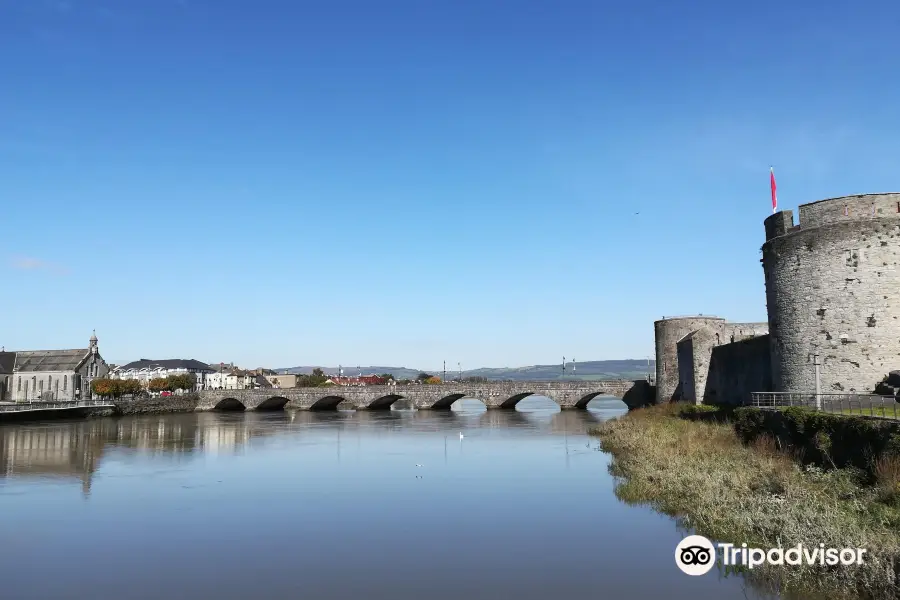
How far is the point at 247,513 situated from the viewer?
1941cm

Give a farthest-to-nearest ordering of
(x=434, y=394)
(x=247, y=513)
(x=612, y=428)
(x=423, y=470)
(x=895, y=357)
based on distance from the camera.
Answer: (x=434, y=394)
(x=612, y=428)
(x=423, y=470)
(x=895, y=357)
(x=247, y=513)

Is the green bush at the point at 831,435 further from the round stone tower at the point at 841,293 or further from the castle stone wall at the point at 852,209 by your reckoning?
A: the castle stone wall at the point at 852,209

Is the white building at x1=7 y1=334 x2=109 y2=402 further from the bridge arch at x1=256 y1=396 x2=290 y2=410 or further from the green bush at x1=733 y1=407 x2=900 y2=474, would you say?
the green bush at x1=733 y1=407 x2=900 y2=474

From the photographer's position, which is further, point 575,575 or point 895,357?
point 895,357

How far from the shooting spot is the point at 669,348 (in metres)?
45.4

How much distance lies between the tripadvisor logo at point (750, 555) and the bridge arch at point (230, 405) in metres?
73.0

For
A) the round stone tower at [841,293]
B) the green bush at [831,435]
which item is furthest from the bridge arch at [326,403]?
the green bush at [831,435]

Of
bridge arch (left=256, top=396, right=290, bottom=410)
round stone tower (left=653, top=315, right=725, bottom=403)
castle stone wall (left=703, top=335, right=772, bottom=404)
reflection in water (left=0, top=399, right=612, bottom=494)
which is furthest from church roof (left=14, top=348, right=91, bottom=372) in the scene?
castle stone wall (left=703, top=335, right=772, bottom=404)

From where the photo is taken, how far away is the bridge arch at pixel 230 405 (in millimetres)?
80375

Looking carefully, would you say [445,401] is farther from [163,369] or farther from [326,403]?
[163,369]

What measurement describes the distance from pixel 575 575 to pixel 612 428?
2549 centimetres

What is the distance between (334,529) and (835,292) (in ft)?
59.2

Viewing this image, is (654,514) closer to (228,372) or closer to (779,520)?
(779,520)

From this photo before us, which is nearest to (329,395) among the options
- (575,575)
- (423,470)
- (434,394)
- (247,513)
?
(434,394)
